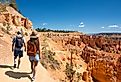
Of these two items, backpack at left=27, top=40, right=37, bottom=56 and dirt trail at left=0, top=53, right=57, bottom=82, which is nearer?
backpack at left=27, top=40, right=37, bottom=56

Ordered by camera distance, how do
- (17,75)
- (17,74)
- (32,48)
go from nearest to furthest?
1. (32,48)
2. (17,75)
3. (17,74)

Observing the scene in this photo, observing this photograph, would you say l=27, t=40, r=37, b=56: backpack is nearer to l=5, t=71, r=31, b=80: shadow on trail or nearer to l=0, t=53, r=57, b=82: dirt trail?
l=0, t=53, r=57, b=82: dirt trail

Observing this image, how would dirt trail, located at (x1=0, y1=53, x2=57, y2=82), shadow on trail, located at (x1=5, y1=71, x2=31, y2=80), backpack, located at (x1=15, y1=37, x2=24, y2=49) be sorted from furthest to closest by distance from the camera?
backpack, located at (x1=15, y1=37, x2=24, y2=49) → shadow on trail, located at (x1=5, y1=71, x2=31, y2=80) → dirt trail, located at (x1=0, y1=53, x2=57, y2=82)

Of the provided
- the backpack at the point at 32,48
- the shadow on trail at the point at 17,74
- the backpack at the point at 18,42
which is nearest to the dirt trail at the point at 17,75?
the shadow on trail at the point at 17,74

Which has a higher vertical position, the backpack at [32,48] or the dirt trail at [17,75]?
the backpack at [32,48]

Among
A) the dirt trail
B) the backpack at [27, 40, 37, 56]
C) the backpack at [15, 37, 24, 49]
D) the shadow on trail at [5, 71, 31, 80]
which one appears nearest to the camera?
the backpack at [27, 40, 37, 56]

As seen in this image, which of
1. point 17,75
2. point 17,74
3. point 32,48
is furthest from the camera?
point 17,74

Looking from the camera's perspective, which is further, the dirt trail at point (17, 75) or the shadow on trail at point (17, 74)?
the shadow on trail at point (17, 74)

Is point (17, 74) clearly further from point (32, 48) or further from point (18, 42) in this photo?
point (32, 48)

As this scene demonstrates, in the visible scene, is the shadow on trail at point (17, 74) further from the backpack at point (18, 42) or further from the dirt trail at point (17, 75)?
the backpack at point (18, 42)

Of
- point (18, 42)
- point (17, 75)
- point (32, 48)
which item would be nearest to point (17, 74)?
point (17, 75)

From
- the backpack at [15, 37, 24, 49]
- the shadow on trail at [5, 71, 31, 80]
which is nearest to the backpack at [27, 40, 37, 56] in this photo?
the backpack at [15, 37, 24, 49]

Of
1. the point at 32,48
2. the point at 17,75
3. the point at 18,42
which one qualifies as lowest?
the point at 17,75

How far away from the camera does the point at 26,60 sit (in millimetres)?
13984
